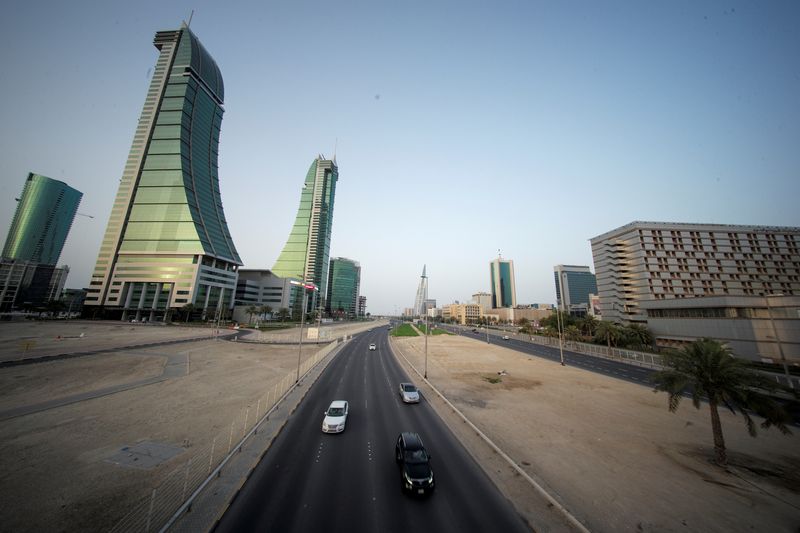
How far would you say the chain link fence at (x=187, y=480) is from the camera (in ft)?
32.4

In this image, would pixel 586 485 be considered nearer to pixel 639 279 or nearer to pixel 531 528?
pixel 531 528

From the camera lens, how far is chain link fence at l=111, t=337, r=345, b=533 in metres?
9.87

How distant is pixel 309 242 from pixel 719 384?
618 feet

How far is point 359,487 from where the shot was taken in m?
12.5

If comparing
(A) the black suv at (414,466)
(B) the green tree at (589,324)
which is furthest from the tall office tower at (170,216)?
(B) the green tree at (589,324)

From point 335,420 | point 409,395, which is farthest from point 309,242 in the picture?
point 335,420

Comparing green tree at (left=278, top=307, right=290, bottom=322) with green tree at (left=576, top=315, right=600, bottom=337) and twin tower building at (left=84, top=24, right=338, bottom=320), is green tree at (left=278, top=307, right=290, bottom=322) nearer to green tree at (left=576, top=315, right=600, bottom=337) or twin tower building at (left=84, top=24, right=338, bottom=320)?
twin tower building at (left=84, top=24, right=338, bottom=320)

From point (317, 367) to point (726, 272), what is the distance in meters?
→ 124

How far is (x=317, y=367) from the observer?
38594 millimetres

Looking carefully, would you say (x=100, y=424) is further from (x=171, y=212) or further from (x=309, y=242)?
(x=309, y=242)

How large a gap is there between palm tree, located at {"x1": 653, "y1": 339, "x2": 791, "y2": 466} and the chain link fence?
80.2 ft

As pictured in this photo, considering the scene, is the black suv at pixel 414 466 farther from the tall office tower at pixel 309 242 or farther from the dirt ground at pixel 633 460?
the tall office tower at pixel 309 242

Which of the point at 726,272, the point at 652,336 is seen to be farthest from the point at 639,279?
the point at 652,336

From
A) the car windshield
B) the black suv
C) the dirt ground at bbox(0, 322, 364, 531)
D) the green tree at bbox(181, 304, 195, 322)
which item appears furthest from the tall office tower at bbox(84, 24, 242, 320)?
the car windshield
